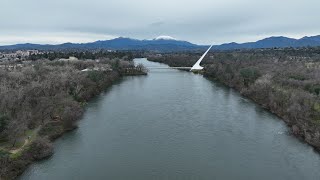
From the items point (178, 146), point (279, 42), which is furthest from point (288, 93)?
point (279, 42)

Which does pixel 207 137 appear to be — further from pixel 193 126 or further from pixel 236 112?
pixel 236 112

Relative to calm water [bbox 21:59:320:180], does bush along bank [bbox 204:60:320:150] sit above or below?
above

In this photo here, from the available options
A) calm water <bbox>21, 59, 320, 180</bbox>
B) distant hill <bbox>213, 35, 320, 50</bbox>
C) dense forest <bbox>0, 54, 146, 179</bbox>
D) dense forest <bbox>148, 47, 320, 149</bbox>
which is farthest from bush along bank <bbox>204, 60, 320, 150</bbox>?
distant hill <bbox>213, 35, 320, 50</bbox>

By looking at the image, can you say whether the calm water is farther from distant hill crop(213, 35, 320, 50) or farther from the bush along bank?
distant hill crop(213, 35, 320, 50)

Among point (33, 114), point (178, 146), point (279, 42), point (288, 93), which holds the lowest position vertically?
point (178, 146)

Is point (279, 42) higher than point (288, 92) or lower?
higher

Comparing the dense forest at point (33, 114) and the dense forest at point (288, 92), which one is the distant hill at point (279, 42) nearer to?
the dense forest at point (288, 92)

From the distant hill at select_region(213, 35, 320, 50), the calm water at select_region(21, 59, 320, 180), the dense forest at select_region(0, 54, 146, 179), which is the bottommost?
the calm water at select_region(21, 59, 320, 180)

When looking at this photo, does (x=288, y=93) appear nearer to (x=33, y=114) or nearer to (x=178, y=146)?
(x=178, y=146)

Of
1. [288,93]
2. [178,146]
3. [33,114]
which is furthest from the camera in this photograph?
[288,93]
